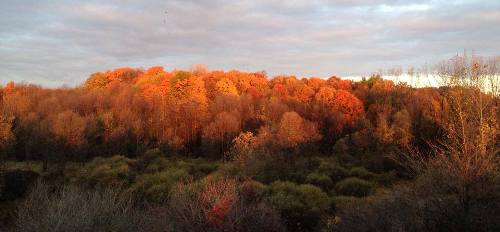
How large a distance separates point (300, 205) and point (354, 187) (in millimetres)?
12388

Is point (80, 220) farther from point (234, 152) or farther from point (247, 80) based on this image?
point (247, 80)

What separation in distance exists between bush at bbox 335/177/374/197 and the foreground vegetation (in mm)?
145

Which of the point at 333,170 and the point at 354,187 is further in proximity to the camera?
the point at 333,170

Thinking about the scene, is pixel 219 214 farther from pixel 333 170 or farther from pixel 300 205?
pixel 333 170

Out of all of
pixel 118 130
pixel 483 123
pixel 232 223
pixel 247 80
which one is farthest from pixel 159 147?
pixel 483 123

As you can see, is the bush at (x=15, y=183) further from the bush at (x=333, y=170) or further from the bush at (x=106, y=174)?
the bush at (x=333, y=170)

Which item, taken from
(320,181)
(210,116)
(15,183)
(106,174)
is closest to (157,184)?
(106,174)

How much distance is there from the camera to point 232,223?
2792 centimetres

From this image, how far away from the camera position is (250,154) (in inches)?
2078

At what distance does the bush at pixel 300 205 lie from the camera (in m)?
38.9

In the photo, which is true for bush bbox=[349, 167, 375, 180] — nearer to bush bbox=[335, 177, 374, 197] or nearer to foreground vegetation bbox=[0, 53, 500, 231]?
foreground vegetation bbox=[0, 53, 500, 231]

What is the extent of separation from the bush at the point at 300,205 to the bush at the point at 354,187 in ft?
20.3

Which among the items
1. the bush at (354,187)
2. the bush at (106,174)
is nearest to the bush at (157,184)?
the bush at (106,174)

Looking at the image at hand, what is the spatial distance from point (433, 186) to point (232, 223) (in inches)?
436
